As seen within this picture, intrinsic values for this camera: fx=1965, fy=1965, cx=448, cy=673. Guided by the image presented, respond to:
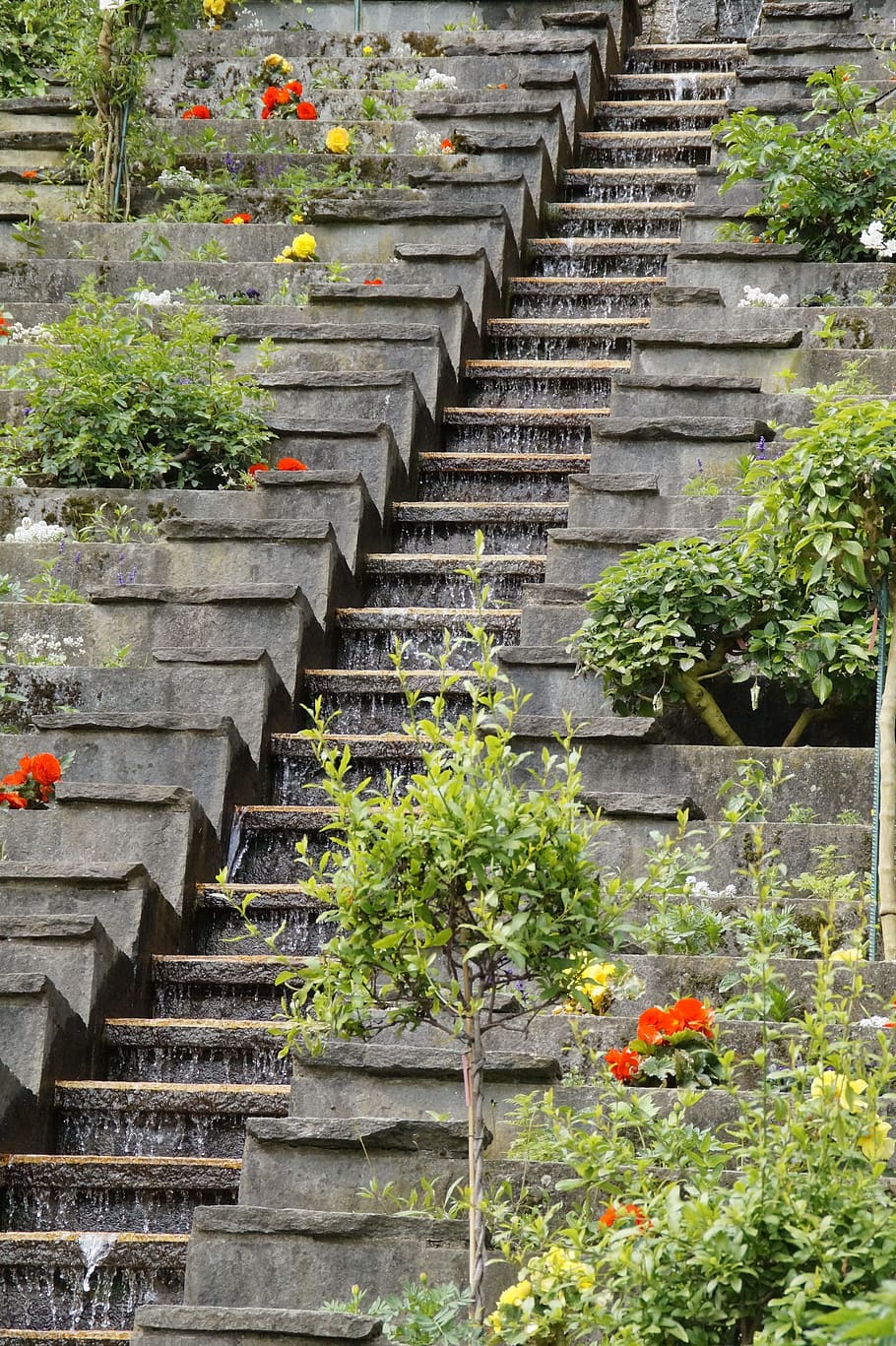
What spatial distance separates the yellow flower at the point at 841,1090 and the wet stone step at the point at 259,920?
122 inches

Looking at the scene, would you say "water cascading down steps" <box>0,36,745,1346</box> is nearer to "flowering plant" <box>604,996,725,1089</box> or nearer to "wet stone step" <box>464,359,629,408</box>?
"wet stone step" <box>464,359,629,408</box>

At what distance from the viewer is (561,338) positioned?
33.3ft

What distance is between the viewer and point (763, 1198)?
404 centimetres

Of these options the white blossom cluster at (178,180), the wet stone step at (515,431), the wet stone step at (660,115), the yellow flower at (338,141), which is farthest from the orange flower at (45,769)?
the wet stone step at (660,115)

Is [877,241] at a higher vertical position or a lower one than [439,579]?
higher

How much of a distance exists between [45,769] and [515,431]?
10.8ft

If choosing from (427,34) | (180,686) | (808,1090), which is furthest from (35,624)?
(427,34)

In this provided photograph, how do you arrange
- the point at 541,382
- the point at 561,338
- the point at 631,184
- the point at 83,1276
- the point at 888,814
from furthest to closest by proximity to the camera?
1. the point at 631,184
2. the point at 561,338
3. the point at 541,382
4. the point at 888,814
5. the point at 83,1276

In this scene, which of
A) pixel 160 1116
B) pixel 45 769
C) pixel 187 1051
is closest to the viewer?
pixel 160 1116

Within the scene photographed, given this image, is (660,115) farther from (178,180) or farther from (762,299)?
(762,299)

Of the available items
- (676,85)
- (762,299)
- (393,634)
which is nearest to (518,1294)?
(393,634)

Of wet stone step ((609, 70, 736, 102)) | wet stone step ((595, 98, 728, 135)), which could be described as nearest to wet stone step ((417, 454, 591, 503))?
wet stone step ((595, 98, 728, 135))

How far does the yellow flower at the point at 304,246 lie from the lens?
420 inches

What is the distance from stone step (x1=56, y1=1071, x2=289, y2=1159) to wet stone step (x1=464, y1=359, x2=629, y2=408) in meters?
4.43
